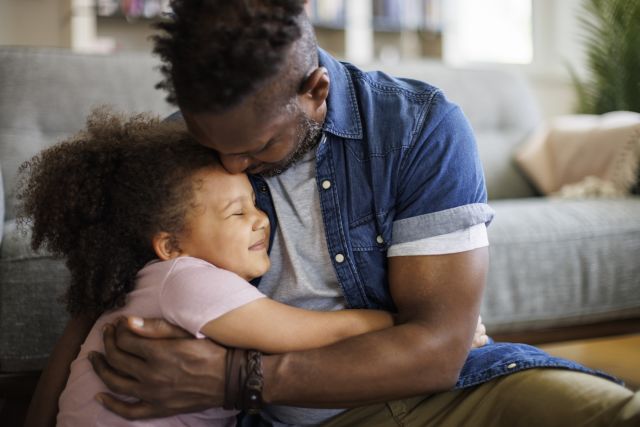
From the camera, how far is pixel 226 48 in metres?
0.87

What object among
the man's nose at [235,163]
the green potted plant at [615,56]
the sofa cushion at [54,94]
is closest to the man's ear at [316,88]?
the man's nose at [235,163]

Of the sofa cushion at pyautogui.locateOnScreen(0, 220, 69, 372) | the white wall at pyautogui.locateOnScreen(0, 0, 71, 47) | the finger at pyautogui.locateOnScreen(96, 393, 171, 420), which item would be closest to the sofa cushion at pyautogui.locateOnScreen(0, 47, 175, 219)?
the sofa cushion at pyautogui.locateOnScreen(0, 220, 69, 372)

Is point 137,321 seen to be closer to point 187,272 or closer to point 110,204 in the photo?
point 187,272

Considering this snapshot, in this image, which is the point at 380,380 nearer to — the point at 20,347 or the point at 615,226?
the point at 20,347

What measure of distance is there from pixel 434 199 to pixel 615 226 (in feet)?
4.17

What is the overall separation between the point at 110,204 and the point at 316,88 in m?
0.39

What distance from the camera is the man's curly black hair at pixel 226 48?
869 millimetres

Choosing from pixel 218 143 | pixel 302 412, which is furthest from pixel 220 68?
pixel 302 412

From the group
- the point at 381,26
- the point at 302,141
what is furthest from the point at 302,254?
the point at 381,26

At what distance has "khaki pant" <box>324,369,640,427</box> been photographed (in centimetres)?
89

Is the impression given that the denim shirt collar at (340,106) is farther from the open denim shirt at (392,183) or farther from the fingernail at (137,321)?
the fingernail at (137,321)

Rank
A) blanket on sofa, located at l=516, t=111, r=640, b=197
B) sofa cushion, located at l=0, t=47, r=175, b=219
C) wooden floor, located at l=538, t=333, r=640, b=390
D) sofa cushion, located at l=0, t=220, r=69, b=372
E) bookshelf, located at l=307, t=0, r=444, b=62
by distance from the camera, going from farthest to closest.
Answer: bookshelf, located at l=307, t=0, r=444, b=62 → blanket on sofa, located at l=516, t=111, r=640, b=197 → wooden floor, located at l=538, t=333, r=640, b=390 → sofa cushion, located at l=0, t=47, r=175, b=219 → sofa cushion, located at l=0, t=220, r=69, b=372

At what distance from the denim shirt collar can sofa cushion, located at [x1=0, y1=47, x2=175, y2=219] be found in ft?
4.03

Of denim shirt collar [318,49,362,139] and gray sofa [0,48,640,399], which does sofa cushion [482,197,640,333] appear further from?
denim shirt collar [318,49,362,139]
